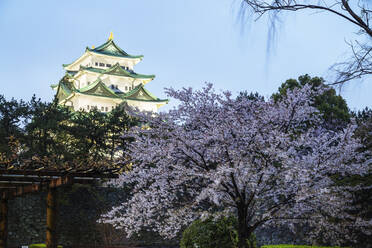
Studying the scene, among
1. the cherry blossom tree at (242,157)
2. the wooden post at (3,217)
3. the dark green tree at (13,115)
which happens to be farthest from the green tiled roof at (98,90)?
the cherry blossom tree at (242,157)

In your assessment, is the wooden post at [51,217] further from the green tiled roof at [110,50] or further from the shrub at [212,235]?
the green tiled roof at [110,50]

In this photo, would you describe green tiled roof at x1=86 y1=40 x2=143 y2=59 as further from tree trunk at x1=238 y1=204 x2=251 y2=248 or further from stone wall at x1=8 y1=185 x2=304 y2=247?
tree trunk at x1=238 y1=204 x2=251 y2=248

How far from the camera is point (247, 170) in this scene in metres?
7.99

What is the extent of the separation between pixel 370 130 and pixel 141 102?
82.9 feet

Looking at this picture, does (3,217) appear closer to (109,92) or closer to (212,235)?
(212,235)

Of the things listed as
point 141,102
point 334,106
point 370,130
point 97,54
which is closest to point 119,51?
point 97,54

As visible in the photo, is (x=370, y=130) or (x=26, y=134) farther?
(x=26, y=134)

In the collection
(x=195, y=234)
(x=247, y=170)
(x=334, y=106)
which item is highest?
(x=334, y=106)

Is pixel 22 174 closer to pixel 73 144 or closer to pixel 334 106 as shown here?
pixel 73 144

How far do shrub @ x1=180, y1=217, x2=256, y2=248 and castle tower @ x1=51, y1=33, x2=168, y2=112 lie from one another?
84.7 ft

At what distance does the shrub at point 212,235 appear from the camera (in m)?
9.09

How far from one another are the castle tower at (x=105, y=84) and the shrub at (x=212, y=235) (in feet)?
84.7

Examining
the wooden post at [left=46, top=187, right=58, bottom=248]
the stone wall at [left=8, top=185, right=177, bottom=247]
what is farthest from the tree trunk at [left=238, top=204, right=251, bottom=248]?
the stone wall at [left=8, top=185, right=177, bottom=247]

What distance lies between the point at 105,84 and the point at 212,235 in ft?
102
